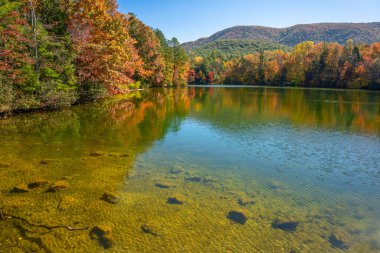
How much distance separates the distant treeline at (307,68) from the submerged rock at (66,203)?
80.8 m

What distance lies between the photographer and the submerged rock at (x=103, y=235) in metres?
5.86

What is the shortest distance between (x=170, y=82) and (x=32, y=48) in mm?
63615

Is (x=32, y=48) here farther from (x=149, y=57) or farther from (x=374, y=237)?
(x=149, y=57)

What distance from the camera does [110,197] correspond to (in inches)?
313

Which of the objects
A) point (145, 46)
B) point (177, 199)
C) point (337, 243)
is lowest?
point (337, 243)

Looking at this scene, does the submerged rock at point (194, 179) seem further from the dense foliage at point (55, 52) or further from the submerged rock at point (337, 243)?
the dense foliage at point (55, 52)

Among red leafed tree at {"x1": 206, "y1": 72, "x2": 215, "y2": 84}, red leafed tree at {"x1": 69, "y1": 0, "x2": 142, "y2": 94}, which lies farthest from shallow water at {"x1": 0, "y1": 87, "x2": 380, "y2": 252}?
red leafed tree at {"x1": 206, "y1": 72, "x2": 215, "y2": 84}

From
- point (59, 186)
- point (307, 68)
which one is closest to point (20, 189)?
point (59, 186)

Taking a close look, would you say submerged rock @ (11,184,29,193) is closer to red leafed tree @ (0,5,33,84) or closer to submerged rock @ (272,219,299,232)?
submerged rock @ (272,219,299,232)

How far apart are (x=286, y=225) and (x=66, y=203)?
564 cm

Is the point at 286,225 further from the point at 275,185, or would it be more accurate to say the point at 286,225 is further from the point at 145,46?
the point at 145,46

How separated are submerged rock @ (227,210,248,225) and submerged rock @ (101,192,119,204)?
3081 millimetres

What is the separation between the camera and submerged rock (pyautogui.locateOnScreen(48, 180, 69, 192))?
8.35m

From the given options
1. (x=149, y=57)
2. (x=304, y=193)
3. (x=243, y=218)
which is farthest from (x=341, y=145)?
(x=149, y=57)
